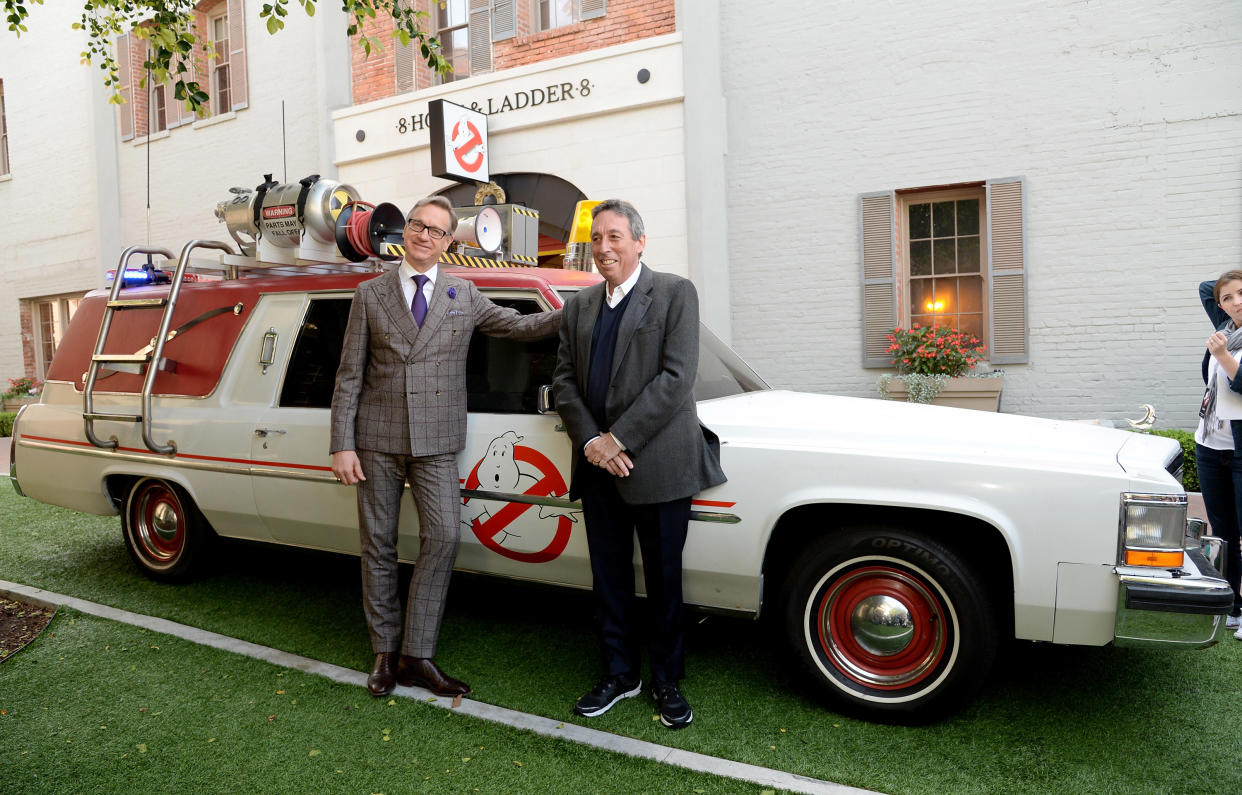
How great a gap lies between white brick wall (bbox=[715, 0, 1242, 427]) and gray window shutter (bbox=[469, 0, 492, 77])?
3250 millimetres

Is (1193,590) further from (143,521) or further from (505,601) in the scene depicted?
(143,521)

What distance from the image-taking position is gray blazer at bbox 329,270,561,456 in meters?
3.66

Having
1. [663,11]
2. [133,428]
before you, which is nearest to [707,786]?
[133,428]

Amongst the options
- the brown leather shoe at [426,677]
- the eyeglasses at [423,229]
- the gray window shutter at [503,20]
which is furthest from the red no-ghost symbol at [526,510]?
the gray window shutter at [503,20]

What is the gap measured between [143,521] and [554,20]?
8.37 meters

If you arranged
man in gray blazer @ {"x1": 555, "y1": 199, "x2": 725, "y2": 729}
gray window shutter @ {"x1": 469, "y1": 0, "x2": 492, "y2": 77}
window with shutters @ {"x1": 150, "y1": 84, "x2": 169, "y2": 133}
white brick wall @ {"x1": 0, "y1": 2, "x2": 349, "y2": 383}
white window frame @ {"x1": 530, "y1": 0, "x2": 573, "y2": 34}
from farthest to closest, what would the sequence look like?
1. window with shutters @ {"x1": 150, "y1": 84, "x2": 169, "y2": 133}
2. white brick wall @ {"x1": 0, "y1": 2, "x2": 349, "y2": 383}
3. gray window shutter @ {"x1": 469, "y1": 0, "x2": 492, "y2": 77}
4. white window frame @ {"x1": 530, "y1": 0, "x2": 573, "y2": 34}
5. man in gray blazer @ {"x1": 555, "y1": 199, "x2": 725, "y2": 729}

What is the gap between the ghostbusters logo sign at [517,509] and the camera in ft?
12.2

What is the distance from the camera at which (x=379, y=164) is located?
39.7 ft

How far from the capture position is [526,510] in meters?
3.78

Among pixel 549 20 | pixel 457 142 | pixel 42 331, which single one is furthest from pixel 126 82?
pixel 549 20

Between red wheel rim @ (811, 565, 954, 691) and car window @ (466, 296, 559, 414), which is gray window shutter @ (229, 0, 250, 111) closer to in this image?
car window @ (466, 296, 559, 414)

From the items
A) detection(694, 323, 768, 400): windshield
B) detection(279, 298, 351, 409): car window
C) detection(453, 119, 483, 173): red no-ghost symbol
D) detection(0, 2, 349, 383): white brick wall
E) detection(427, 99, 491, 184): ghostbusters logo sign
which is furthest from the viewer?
detection(0, 2, 349, 383): white brick wall

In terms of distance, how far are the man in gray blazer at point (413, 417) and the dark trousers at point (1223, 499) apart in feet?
10.7

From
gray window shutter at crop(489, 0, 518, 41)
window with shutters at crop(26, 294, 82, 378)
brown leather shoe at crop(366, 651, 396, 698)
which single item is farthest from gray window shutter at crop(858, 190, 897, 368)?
window with shutters at crop(26, 294, 82, 378)
